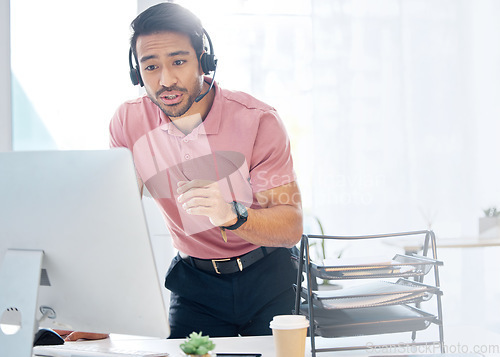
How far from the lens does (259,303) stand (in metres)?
1.57

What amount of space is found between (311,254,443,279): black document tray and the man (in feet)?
1.44

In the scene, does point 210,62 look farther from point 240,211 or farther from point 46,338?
point 46,338

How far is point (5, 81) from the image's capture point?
269 centimetres

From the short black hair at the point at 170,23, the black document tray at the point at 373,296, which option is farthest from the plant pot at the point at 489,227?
the short black hair at the point at 170,23

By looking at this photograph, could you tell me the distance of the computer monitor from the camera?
854 mm

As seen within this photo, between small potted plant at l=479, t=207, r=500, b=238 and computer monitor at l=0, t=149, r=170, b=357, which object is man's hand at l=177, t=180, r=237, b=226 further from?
small potted plant at l=479, t=207, r=500, b=238

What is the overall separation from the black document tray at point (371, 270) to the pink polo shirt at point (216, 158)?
53cm

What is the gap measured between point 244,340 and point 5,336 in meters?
0.56

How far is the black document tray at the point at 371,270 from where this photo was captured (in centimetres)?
103

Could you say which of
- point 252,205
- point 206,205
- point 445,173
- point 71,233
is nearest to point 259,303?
point 252,205

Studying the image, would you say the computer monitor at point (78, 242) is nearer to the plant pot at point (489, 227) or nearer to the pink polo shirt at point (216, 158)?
the pink polo shirt at point (216, 158)

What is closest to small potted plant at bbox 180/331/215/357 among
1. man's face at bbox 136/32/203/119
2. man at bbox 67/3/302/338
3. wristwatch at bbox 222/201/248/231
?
wristwatch at bbox 222/201/248/231

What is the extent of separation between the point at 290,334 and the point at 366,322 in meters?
0.17

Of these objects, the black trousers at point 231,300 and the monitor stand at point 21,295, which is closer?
the monitor stand at point 21,295
